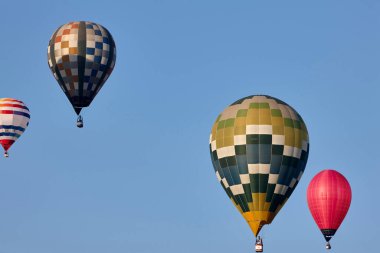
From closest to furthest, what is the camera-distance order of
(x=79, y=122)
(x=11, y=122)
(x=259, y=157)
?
(x=259, y=157), (x=79, y=122), (x=11, y=122)

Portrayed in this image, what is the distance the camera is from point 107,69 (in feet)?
A: 248

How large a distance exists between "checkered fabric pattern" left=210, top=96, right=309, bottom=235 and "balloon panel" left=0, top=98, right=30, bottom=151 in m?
26.0

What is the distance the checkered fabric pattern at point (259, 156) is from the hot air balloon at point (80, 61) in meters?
13.5

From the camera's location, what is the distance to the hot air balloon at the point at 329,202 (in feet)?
250

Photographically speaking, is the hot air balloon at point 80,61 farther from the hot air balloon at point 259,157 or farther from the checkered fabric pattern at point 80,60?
the hot air balloon at point 259,157

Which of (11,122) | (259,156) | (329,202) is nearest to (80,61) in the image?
(11,122)

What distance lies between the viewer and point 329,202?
76375 millimetres

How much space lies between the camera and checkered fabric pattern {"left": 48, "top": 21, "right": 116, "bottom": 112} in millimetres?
74625

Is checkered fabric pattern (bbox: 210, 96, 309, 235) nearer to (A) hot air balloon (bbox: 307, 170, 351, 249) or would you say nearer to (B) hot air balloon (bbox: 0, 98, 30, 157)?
(A) hot air balloon (bbox: 307, 170, 351, 249)

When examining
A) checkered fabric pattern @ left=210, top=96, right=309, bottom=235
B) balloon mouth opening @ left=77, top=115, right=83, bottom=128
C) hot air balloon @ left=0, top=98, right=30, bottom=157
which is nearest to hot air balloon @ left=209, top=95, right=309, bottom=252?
checkered fabric pattern @ left=210, top=96, right=309, bottom=235

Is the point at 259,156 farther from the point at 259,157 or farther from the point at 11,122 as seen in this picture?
the point at 11,122

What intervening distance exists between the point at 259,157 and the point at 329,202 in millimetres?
15549

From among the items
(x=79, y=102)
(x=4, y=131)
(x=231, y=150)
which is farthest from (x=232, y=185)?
(x=4, y=131)

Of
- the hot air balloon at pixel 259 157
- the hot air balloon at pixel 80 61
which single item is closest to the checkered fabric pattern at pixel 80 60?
the hot air balloon at pixel 80 61
